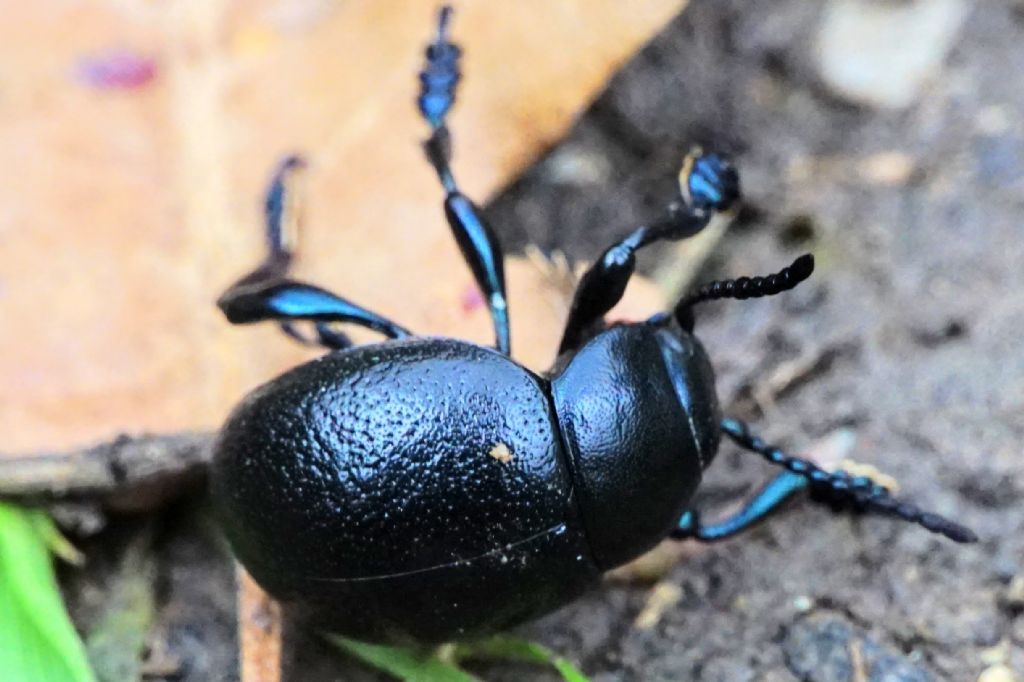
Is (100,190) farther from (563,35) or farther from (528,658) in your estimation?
(528,658)

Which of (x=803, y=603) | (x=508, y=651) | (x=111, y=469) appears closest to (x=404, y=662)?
(x=508, y=651)

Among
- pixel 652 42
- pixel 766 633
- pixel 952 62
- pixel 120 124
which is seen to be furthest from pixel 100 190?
pixel 952 62

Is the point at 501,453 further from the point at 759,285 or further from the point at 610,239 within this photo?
the point at 610,239

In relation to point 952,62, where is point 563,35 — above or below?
above

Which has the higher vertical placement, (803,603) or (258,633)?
(258,633)

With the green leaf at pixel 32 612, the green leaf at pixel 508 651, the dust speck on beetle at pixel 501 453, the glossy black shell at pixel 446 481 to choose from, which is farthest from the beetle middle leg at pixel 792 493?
the green leaf at pixel 32 612

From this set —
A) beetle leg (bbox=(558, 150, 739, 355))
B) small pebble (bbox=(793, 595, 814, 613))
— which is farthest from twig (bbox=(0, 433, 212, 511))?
small pebble (bbox=(793, 595, 814, 613))
